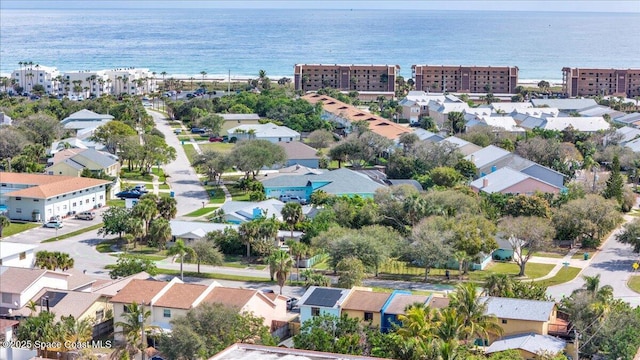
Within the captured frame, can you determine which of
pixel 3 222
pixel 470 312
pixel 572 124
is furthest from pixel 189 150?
pixel 470 312

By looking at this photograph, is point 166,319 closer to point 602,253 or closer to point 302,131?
point 602,253

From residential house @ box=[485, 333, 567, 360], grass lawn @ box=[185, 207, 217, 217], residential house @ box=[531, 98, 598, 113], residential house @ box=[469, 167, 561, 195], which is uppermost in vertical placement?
residential house @ box=[531, 98, 598, 113]

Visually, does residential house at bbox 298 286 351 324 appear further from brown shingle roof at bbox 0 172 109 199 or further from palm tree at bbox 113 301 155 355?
brown shingle roof at bbox 0 172 109 199

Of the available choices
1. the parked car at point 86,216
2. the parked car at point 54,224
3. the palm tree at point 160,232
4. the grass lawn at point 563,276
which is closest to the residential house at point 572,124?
the grass lawn at point 563,276

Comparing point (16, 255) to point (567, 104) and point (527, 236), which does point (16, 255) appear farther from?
point (567, 104)

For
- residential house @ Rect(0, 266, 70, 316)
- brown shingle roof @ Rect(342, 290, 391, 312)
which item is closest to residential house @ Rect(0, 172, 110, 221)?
residential house @ Rect(0, 266, 70, 316)
